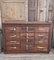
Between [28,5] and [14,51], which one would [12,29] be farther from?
[28,5]

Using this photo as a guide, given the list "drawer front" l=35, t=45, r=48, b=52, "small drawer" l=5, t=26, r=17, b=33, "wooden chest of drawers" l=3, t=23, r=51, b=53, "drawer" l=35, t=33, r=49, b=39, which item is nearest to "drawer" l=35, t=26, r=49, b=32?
"wooden chest of drawers" l=3, t=23, r=51, b=53

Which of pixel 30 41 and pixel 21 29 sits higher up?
pixel 21 29

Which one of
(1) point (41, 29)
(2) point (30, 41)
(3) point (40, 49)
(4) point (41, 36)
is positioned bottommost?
(3) point (40, 49)

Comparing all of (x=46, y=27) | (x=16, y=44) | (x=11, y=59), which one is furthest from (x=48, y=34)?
(x=11, y=59)

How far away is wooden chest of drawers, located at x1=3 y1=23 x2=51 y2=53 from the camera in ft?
12.8

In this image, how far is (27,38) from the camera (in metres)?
3.95

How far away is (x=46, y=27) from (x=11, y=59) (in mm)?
1148

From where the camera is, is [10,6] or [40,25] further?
[10,6]

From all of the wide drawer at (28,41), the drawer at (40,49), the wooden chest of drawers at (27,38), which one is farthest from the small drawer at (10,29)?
the drawer at (40,49)

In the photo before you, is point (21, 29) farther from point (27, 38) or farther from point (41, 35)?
point (41, 35)

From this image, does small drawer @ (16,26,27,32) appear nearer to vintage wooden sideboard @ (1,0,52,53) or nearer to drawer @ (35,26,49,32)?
vintage wooden sideboard @ (1,0,52,53)

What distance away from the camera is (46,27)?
12.8ft

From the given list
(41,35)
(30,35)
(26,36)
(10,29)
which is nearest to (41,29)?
(41,35)

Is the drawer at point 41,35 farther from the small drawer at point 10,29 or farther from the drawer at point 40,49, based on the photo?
the small drawer at point 10,29
